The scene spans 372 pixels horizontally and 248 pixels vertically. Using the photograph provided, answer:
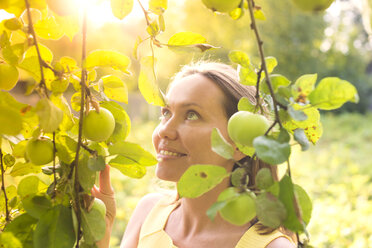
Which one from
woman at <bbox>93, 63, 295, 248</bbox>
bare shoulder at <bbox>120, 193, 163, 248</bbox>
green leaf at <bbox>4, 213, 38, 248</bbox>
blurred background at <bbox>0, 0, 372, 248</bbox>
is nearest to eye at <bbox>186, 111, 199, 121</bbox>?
woman at <bbox>93, 63, 295, 248</bbox>

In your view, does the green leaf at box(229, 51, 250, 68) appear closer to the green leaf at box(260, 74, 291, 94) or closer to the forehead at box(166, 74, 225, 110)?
the green leaf at box(260, 74, 291, 94)

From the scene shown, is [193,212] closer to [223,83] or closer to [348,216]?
A: [223,83]

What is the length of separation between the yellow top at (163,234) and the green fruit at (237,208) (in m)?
0.72

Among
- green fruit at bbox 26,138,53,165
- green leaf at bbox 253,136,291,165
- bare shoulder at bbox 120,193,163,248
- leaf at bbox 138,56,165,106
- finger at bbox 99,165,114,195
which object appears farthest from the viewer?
bare shoulder at bbox 120,193,163,248

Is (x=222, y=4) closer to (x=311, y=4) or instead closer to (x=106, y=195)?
(x=311, y=4)

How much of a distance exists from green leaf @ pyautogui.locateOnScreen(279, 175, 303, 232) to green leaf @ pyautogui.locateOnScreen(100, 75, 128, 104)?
28 cm

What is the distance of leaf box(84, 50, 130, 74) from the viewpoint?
476mm

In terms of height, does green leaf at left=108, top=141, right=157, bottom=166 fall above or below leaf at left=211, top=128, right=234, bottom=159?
below

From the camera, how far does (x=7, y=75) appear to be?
489mm

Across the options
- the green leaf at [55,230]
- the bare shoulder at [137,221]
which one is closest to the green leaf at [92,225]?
the green leaf at [55,230]

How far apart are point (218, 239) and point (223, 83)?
435mm

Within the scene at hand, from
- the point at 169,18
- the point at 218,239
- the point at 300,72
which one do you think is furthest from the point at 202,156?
the point at 300,72

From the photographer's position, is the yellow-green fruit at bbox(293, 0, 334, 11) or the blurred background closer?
the yellow-green fruit at bbox(293, 0, 334, 11)

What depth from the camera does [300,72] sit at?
1083cm
